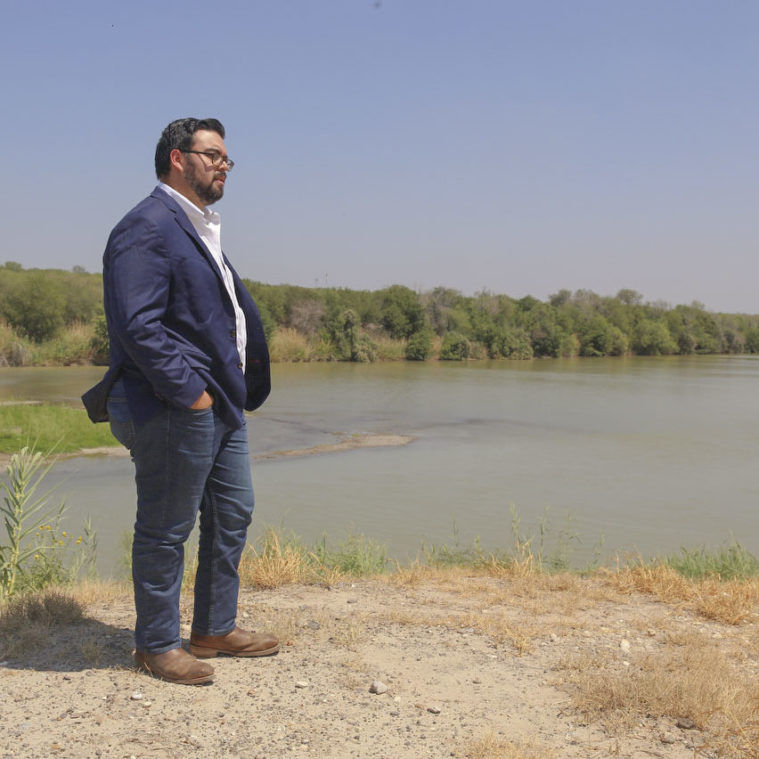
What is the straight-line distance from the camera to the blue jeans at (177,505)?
10.0ft

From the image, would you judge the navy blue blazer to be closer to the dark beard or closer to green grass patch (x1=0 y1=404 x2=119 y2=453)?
the dark beard

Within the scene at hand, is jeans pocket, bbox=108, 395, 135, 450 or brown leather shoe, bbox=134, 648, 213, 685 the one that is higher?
jeans pocket, bbox=108, 395, 135, 450

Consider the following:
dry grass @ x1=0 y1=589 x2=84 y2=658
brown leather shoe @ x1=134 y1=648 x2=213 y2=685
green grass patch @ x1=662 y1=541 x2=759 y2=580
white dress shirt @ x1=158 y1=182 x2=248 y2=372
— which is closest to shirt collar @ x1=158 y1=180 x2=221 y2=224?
white dress shirt @ x1=158 y1=182 x2=248 y2=372

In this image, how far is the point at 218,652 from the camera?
11.3 feet

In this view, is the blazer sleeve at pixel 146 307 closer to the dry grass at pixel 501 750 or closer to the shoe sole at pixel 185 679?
the shoe sole at pixel 185 679

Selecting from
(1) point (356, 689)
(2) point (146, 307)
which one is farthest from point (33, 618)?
(2) point (146, 307)

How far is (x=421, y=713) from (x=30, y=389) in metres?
21.2

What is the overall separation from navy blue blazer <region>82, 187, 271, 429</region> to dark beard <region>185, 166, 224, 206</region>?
0.36 ft

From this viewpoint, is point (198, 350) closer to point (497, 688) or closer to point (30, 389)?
point (497, 688)

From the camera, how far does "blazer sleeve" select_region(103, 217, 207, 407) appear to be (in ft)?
9.46

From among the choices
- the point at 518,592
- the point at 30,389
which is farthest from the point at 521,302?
the point at 518,592

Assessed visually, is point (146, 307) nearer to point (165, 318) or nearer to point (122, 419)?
point (165, 318)

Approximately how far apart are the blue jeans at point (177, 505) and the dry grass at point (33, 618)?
0.58 metres

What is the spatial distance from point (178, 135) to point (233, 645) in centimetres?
203
